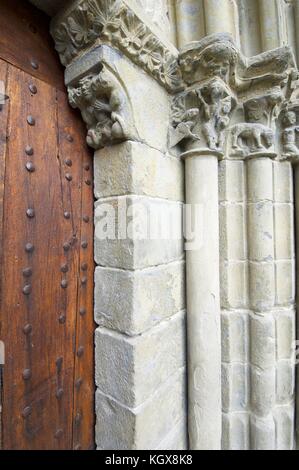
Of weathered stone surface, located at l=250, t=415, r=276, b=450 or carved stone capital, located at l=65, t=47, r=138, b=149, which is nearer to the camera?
carved stone capital, located at l=65, t=47, r=138, b=149

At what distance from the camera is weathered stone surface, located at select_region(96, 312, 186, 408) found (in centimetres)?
77

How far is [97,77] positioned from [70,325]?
83 centimetres

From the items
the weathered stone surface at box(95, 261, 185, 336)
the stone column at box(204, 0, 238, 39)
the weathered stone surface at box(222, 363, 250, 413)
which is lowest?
the weathered stone surface at box(222, 363, 250, 413)

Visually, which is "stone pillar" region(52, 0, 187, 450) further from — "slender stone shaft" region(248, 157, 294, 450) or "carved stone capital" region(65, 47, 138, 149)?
"slender stone shaft" region(248, 157, 294, 450)

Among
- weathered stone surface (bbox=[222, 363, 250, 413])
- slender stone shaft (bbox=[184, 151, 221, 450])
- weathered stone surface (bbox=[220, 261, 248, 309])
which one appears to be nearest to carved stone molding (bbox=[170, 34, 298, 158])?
slender stone shaft (bbox=[184, 151, 221, 450])

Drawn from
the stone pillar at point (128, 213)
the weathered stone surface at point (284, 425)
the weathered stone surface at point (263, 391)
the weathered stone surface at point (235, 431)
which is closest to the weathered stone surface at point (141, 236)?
the stone pillar at point (128, 213)

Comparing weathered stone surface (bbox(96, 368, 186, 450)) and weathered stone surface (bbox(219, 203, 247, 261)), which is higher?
weathered stone surface (bbox(219, 203, 247, 261))

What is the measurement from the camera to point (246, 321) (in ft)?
3.39

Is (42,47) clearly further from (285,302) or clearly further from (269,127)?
(285,302)

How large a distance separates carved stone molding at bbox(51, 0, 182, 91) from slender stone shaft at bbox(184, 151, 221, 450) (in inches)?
14.6

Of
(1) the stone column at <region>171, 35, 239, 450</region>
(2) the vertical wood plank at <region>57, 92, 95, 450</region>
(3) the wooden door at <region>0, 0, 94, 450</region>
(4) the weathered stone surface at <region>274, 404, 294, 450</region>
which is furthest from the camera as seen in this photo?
(4) the weathered stone surface at <region>274, 404, 294, 450</region>

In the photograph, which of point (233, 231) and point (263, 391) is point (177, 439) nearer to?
point (263, 391)

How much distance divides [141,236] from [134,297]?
203 millimetres
